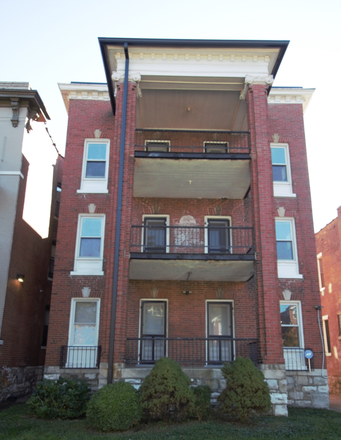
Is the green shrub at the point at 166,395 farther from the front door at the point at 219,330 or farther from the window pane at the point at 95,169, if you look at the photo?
the window pane at the point at 95,169

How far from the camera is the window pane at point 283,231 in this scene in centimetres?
1566

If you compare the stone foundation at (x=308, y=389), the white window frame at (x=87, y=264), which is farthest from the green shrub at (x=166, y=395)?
the white window frame at (x=87, y=264)

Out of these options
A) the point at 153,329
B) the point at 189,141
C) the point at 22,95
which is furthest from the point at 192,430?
the point at 22,95

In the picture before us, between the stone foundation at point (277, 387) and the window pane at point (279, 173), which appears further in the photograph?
the window pane at point (279, 173)

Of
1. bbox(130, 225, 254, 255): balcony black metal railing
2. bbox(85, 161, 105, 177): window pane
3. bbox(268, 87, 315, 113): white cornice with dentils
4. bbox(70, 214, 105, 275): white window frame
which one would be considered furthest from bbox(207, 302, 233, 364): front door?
bbox(268, 87, 315, 113): white cornice with dentils

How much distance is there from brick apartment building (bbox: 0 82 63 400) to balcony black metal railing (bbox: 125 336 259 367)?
4.17 metres

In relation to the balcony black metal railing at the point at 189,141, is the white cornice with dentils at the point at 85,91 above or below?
above

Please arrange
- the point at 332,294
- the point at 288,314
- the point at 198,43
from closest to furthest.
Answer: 1. the point at 198,43
2. the point at 288,314
3. the point at 332,294

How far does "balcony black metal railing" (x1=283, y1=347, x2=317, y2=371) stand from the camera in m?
14.1

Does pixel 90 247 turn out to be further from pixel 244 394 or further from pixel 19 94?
pixel 244 394

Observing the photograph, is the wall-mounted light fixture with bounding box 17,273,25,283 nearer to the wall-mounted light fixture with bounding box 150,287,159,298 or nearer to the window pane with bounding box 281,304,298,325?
the wall-mounted light fixture with bounding box 150,287,159,298

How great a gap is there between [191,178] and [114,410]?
7985 millimetres

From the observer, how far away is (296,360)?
46.9 feet

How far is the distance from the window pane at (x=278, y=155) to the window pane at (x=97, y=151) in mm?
6799
